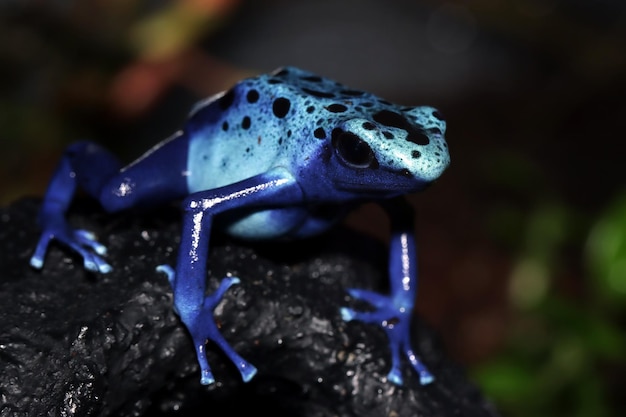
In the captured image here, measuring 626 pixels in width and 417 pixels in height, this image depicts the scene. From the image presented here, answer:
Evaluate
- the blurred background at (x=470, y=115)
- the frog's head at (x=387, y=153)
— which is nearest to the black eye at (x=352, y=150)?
the frog's head at (x=387, y=153)

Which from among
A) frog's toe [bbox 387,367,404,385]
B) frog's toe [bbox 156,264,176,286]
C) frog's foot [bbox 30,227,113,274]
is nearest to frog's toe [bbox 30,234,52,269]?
frog's foot [bbox 30,227,113,274]

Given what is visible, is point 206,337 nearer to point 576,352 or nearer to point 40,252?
point 40,252

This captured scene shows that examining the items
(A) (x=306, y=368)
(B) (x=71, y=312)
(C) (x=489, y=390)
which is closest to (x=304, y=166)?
→ (A) (x=306, y=368)

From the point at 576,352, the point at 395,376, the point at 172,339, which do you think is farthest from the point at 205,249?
the point at 576,352

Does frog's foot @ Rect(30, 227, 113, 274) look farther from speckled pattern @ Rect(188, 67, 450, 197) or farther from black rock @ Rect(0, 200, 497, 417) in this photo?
speckled pattern @ Rect(188, 67, 450, 197)

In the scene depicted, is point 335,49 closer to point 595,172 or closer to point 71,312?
point 595,172

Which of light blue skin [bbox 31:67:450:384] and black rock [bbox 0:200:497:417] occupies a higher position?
light blue skin [bbox 31:67:450:384]
